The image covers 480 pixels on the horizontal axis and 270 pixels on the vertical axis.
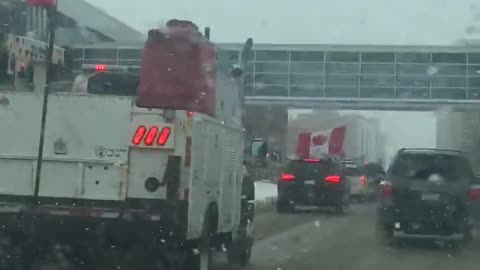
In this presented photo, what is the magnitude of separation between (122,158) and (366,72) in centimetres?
4914

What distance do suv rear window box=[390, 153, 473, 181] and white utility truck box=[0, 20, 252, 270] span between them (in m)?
7.76

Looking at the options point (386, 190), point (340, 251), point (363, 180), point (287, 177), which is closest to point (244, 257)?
point (340, 251)

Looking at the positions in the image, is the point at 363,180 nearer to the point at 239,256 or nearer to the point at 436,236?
the point at 436,236

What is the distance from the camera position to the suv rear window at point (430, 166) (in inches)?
635

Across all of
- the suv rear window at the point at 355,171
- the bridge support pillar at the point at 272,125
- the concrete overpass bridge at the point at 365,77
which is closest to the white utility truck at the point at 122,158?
the suv rear window at the point at 355,171

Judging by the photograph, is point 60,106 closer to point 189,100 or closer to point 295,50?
point 189,100

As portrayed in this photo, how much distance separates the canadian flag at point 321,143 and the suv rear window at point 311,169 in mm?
6608

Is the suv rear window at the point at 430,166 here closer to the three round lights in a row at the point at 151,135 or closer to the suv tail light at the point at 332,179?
the three round lights in a row at the point at 151,135

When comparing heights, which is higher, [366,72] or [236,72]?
[366,72]

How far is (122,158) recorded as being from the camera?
8.74m

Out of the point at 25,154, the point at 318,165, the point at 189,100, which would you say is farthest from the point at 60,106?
the point at 318,165

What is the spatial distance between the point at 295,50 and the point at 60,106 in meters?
49.6

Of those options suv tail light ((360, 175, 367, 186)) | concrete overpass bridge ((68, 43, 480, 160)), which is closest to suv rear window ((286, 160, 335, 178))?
suv tail light ((360, 175, 367, 186))

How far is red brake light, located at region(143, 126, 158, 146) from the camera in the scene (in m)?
8.69
